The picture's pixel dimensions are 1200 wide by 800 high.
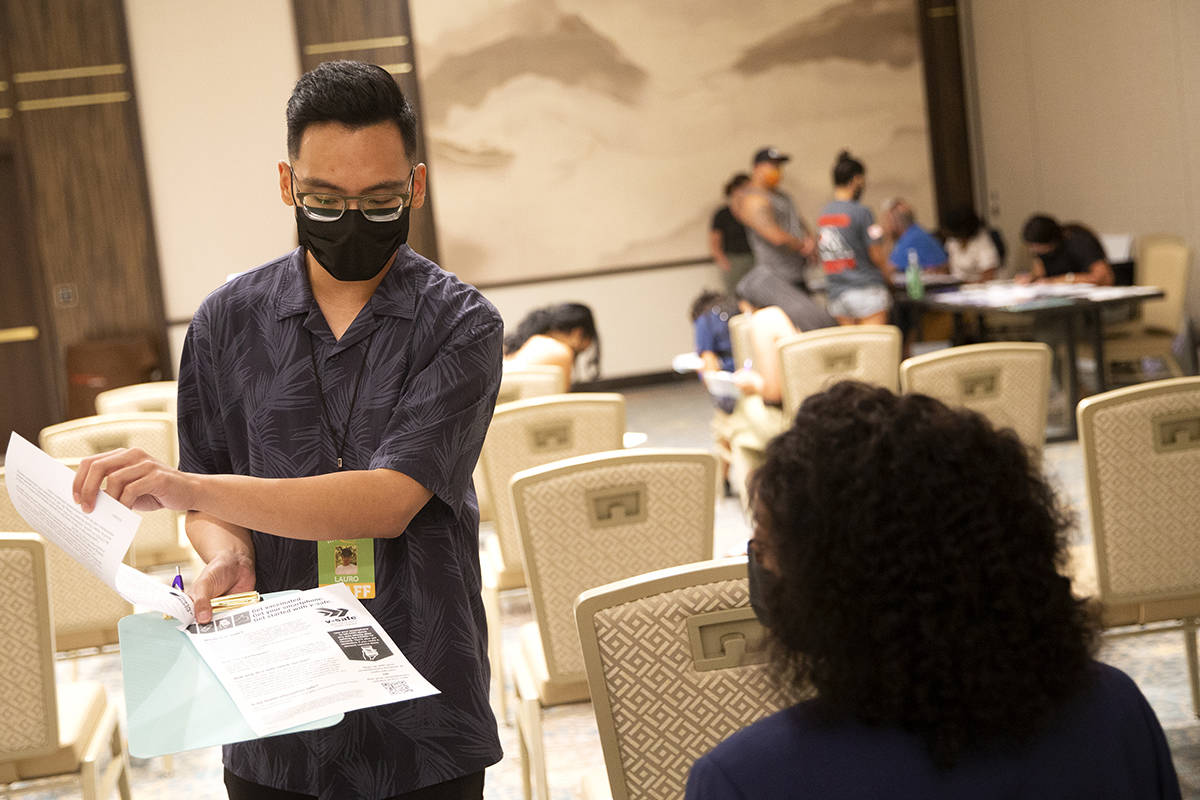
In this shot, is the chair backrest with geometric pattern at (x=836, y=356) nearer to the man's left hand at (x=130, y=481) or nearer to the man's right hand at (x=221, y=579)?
the man's right hand at (x=221, y=579)

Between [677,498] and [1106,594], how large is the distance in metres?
1.10

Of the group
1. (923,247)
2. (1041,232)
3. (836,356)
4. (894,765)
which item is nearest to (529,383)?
(836,356)

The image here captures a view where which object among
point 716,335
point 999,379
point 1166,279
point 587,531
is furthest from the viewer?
point 1166,279

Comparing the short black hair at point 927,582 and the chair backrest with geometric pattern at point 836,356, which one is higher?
the short black hair at point 927,582

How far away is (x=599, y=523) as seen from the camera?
3004mm

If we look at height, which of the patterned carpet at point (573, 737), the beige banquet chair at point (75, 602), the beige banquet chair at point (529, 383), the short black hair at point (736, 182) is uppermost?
the short black hair at point (736, 182)

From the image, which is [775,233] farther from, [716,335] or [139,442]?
[139,442]

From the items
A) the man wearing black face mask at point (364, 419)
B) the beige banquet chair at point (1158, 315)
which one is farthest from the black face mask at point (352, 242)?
the beige banquet chair at point (1158, 315)

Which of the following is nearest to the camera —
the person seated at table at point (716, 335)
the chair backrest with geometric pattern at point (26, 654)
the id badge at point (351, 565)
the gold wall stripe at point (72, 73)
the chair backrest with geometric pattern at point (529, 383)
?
the id badge at point (351, 565)

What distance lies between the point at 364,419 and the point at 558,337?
13.9 feet

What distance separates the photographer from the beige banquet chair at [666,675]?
77.5 inches

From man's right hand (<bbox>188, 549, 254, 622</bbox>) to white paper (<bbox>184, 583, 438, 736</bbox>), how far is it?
0.07 ft

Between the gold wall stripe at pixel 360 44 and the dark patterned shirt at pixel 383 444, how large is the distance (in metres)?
9.77

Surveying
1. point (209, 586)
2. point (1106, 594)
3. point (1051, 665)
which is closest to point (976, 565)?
point (1051, 665)
